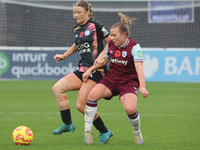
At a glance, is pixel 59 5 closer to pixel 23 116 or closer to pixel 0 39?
pixel 0 39

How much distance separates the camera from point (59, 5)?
76.2 feet

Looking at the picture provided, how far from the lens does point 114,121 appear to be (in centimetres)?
809

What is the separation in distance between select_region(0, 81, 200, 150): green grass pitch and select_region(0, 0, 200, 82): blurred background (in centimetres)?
424

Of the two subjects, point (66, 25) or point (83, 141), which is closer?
point (83, 141)

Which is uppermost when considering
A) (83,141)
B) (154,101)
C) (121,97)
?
(121,97)

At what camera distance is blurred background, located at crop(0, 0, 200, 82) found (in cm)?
1823

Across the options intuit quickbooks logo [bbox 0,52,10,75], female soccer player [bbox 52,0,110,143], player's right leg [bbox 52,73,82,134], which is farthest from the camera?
intuit quickbooks logo [bbox 0,52,10,75]

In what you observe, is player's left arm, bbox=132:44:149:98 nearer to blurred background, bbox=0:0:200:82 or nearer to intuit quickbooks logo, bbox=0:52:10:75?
blurred background, bbox=0:0:200:82

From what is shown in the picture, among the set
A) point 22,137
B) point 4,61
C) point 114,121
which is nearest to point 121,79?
point 22,137

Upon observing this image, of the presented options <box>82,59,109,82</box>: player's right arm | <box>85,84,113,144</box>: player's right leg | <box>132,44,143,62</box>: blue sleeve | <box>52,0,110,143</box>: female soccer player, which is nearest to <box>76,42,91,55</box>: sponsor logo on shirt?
<box>52,0,110,143</box>: female soccer player

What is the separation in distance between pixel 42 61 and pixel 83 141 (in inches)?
500

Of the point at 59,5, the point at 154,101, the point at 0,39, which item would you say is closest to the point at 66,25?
the point at 59,5

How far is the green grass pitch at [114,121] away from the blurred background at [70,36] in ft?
13.9

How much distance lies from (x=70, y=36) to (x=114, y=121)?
16220 mm
